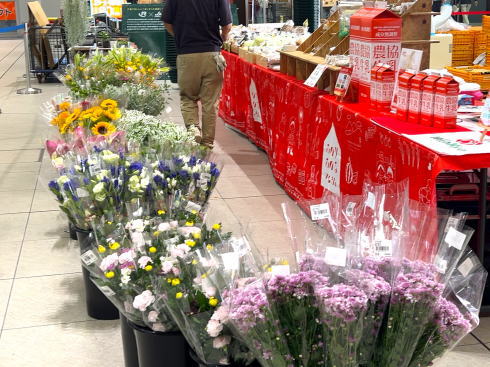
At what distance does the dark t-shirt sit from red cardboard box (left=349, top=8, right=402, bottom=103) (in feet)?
8.17

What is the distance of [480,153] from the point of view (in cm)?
315

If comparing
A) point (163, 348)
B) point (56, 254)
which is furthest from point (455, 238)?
point (56, 254)

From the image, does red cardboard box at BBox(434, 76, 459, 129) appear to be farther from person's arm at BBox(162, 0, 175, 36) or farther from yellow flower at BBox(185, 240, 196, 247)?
person's arm at BBox(162, 0, 175, 36)

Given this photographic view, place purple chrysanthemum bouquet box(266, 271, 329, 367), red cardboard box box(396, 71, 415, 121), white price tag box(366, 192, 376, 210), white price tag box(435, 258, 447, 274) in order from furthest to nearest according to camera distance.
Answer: red cardboard box box(396, 71, 415, 121) → white price tag box(366, 192, 376, 210) → white price tag box(435, 258, 447, 274) → purple chrysanthemum bouquet box(266, 271, 329, 367)

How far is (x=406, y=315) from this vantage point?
180 centimetres

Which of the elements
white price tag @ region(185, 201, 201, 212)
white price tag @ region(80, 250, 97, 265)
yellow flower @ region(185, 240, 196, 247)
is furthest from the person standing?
yellow flower @ region(185, 240, 196, 247)

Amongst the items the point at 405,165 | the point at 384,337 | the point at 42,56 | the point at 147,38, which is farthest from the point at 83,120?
the point at 42,56

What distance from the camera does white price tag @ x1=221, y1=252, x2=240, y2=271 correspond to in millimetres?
2025

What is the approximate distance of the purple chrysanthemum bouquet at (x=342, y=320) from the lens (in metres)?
1.73

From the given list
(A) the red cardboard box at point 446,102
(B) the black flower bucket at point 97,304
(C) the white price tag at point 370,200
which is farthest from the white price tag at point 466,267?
(B) the black flower bucket at point 97,304

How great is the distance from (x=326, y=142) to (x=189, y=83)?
8.10ft

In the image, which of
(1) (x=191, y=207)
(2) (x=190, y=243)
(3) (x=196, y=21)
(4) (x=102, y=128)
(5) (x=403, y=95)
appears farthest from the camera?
(3) (x=196, y=21)

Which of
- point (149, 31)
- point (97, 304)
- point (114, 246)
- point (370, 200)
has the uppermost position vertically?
point (370, 200)

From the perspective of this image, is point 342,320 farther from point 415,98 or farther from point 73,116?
point 73,116
